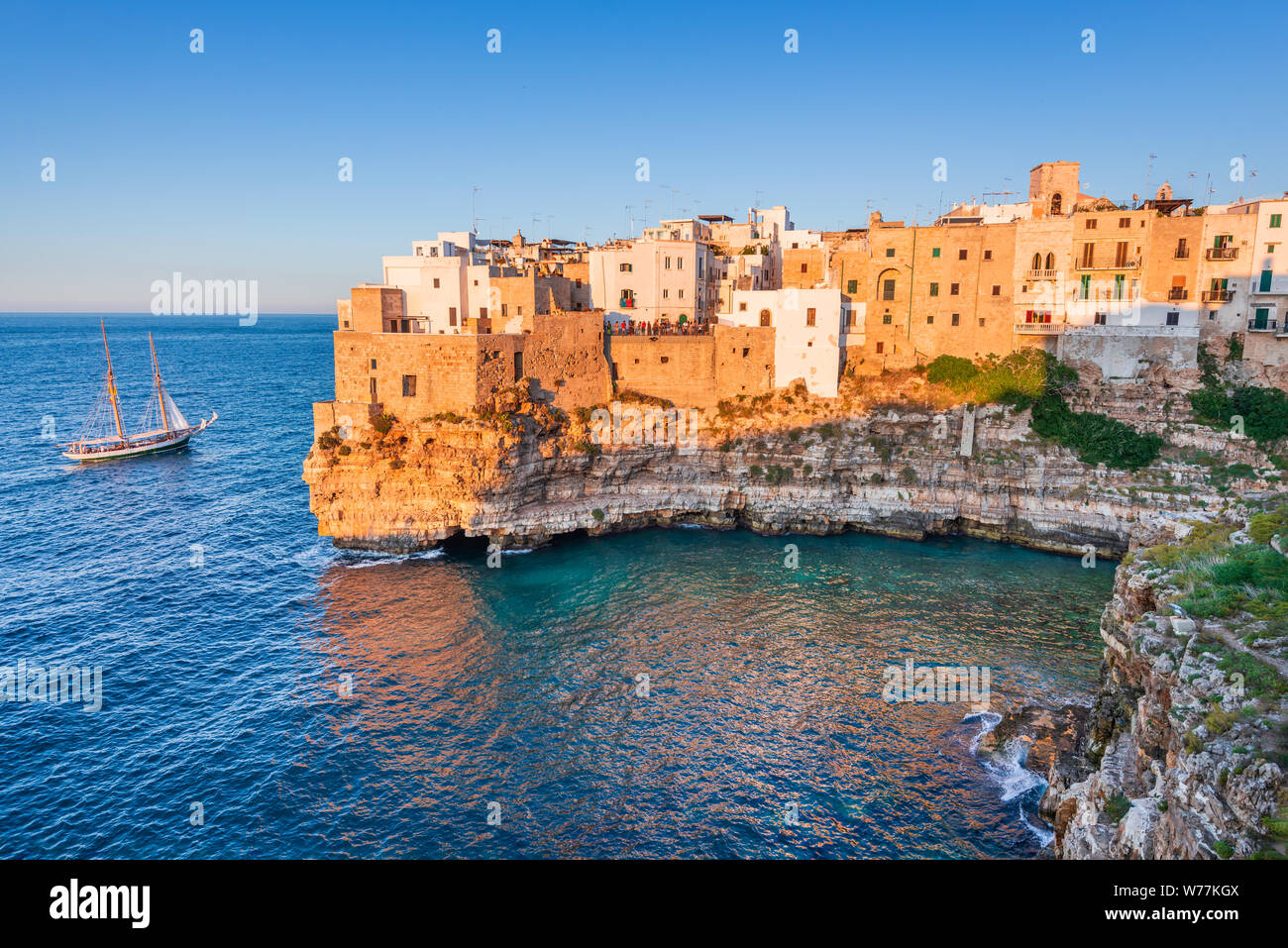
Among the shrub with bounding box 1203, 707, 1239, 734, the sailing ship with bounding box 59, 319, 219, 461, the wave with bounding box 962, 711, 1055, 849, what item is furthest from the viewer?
the sailing ship with bounding box 59, 319, 219, 461

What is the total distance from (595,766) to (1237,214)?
4492 cm

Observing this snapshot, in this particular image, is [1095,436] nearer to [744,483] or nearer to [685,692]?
[744,483]

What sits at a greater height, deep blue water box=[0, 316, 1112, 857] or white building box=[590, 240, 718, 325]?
white building box=[590, 240, 718, 325]

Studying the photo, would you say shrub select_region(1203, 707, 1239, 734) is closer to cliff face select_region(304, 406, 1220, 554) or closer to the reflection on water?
the reflection on water

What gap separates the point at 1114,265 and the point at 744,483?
24.6 meters

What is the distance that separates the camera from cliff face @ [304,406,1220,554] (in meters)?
41.4

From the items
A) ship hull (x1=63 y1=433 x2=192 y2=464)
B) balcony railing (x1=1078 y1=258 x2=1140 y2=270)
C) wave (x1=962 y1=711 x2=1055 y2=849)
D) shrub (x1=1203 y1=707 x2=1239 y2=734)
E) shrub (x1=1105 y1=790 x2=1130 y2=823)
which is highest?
balcony railing (x1=1078 y1=258 x2=1140 y2=270)

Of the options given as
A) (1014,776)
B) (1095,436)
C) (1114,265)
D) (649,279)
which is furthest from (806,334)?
(1014,776)

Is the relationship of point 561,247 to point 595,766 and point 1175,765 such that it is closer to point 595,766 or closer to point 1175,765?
point 595,766

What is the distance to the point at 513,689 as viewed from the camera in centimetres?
2845

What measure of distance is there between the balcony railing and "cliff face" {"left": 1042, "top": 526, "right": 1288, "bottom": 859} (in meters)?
30.4

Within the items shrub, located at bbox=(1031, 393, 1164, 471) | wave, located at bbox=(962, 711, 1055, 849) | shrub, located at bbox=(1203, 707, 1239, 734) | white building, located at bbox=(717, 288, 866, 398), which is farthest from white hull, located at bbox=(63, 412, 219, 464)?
shrub, located at bbox=(1203, 707, 1239, 734)

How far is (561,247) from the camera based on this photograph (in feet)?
219
